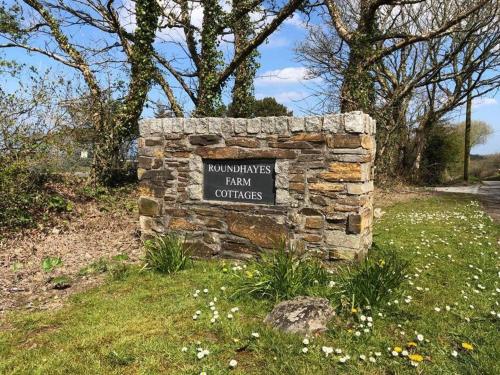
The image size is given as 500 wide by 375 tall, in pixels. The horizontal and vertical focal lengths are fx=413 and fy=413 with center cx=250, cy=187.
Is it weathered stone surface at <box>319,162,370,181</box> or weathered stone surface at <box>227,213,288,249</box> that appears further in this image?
weathered stone surface at <box>227,213,288,249</box>

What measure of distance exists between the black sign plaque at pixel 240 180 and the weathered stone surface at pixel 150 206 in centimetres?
78

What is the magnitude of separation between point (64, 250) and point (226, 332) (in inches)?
166

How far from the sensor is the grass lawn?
10.4 feet

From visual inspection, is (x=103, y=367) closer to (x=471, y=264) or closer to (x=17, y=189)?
(x=471, y=264)

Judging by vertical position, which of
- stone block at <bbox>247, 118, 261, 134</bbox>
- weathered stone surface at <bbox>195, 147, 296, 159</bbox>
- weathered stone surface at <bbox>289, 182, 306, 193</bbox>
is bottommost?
weathered stone surface at <bbox>289, 182, 306, 193</bbox>

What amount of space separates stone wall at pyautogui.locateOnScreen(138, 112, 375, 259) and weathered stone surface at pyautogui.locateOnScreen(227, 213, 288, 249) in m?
0.01

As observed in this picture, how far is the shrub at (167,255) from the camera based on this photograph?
211 inches

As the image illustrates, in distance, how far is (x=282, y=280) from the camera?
433 cm

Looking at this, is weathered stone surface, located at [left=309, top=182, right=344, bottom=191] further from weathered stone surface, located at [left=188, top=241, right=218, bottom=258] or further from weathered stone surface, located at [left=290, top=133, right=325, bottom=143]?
weathered stone surface, located at [left=188, top=241, right=218, bottom=258]

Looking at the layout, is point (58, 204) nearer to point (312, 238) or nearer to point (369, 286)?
point (312, 238)

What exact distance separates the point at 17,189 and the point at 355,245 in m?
6.55

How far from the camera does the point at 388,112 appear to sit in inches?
704

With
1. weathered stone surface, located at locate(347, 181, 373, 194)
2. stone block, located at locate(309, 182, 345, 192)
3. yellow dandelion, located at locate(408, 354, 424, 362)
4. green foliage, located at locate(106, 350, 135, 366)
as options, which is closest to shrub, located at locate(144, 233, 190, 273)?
stone block, located at locate(309, 182, 345, 192)

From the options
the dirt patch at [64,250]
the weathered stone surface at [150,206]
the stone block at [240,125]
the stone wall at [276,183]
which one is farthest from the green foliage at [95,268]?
the stone block at [240,125]
